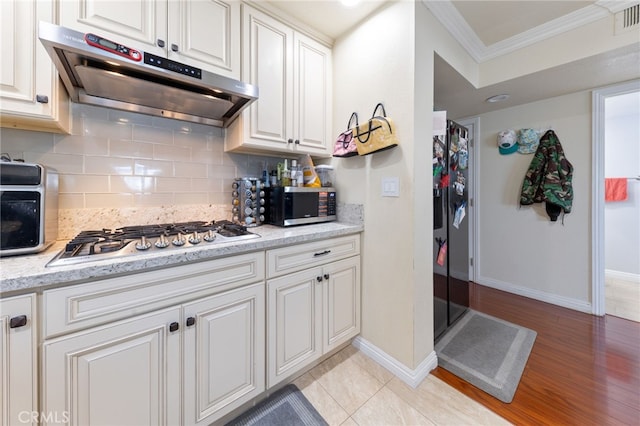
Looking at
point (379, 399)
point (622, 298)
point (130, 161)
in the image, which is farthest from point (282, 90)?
point (622, 298)

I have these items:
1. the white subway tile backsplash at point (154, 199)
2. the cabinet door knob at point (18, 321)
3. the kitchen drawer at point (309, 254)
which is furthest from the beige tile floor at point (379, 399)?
the white subway tile backsplash at point (154, 199)

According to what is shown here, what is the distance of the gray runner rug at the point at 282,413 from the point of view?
3.91 feet

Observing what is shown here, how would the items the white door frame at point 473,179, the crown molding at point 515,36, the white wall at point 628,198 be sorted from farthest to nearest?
the white wall at point 628,198, the white door frame at point 473,179, the crown molding at point 515,36

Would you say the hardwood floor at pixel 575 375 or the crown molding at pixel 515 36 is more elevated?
the crown molding at pixel 515 36

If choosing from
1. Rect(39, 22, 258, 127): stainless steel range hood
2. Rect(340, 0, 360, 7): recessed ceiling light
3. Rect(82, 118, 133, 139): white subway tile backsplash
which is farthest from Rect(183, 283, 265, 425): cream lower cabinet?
Rect(340, 0, 360, 7): recessed ceiling light

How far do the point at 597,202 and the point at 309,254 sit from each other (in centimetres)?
281

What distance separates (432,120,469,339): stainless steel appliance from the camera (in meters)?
1.75

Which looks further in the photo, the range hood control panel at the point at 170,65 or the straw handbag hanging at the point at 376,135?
the straw handbag hanging at the point at 376,135

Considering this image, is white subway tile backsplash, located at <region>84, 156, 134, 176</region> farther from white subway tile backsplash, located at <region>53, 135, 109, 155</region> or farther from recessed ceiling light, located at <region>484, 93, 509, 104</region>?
recessed ceiling light, located at <region>484, 93, 509, 104</region>

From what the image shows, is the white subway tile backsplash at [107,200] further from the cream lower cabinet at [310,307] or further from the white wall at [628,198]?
the white wall at [628,198]

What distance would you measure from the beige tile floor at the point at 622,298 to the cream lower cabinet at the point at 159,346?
3353 mm

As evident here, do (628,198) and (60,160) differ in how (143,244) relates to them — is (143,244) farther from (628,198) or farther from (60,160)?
(628,198)

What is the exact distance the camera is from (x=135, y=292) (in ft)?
2.92

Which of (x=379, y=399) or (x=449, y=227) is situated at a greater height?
(x=449, y=227)
